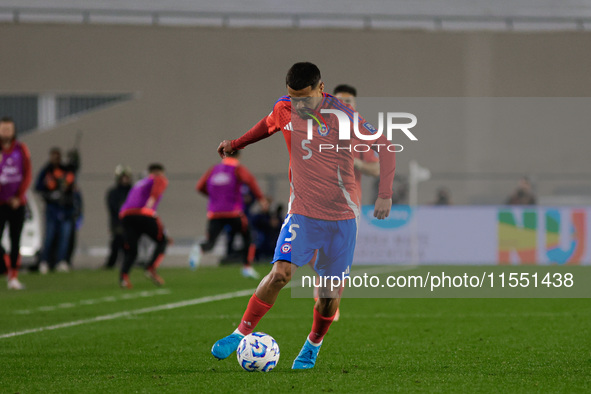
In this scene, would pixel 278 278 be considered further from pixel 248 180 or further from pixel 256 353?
pixel 248 180

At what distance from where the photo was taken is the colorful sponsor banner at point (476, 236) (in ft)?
62.3

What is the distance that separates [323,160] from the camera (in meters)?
5.59

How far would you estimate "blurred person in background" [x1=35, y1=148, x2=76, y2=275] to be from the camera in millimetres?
17141

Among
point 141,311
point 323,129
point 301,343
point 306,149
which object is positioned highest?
point 323,129

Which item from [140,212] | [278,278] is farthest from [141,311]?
[278,278]

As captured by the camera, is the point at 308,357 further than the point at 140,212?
No

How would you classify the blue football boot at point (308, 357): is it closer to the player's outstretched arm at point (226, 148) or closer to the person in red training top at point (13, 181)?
the player's outstretched arm at point (226, 148)

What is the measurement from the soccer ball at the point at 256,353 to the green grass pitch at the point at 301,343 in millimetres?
76

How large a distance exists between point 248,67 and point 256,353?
71.2 ft

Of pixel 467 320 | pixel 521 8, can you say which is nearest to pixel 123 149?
pixel 521 8

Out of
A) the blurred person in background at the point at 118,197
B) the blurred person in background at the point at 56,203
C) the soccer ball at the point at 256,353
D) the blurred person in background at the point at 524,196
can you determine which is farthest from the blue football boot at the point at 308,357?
the blurred person in background at the point at 524,196

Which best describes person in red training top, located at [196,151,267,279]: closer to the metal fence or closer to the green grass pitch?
the green grass pitch

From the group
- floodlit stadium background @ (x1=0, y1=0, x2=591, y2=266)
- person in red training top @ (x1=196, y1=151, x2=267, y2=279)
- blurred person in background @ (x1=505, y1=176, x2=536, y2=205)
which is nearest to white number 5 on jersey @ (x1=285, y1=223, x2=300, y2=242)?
person in red training top @ (x1=196, y1=151, x2=267, y2=279)

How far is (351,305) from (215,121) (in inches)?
648
